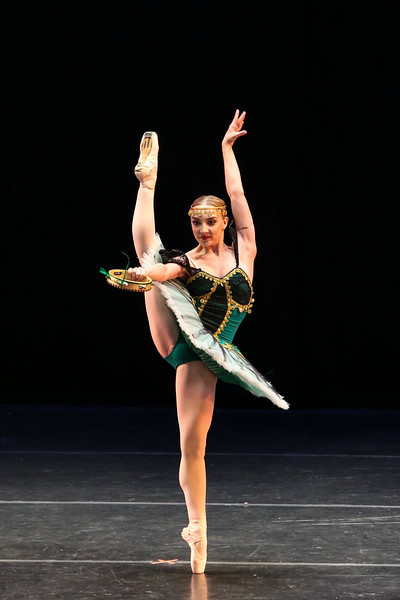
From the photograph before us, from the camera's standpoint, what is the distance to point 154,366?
7.18 meters

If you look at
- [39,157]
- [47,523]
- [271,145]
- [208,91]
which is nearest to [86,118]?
[39,157]

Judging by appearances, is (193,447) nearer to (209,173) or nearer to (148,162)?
(148,162)

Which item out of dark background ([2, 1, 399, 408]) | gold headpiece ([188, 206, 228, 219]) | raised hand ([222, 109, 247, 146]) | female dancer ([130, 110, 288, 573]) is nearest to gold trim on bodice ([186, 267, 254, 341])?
female dancer ([130, 110, 288, 573])

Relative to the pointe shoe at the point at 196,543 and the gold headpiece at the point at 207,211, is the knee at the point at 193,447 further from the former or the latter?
→ the gold headpiece at the point at 207,211

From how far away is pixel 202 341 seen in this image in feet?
10.3

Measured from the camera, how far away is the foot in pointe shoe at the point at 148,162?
128 inches

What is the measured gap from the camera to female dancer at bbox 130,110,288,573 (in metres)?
3.19

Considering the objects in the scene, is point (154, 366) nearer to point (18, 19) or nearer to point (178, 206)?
point (178, 206)

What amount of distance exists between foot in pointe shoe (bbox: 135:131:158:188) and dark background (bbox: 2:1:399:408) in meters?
3.61

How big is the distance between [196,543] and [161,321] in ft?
2.50

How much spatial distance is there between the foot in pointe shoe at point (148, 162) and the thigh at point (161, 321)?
0.37 metres

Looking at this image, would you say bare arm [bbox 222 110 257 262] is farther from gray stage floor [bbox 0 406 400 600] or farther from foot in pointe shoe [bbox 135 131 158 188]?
gray stage floor [bbox 0 406 400 600]

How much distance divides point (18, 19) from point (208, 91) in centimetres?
148

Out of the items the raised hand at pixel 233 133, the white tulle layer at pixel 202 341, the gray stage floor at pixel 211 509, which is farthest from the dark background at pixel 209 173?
the white tulle layer at pixel 202 341
